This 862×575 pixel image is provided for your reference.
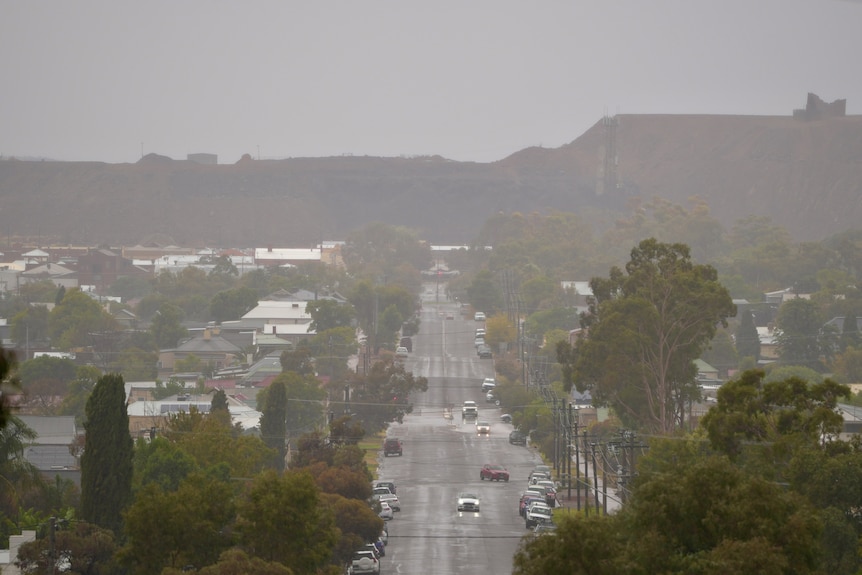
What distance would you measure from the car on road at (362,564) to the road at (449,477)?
0.68 metres

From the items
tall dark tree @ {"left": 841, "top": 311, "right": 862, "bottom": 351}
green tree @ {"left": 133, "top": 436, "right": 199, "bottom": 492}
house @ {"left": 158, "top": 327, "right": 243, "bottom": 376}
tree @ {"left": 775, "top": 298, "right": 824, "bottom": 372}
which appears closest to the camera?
green tree @ {"left": 133, "top": 436, "right": 199, "bottom": 492}

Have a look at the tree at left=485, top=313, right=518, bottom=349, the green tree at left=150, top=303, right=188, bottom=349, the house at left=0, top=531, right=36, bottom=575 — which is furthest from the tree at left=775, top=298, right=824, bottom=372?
the house at left=0, top=531, right=36, bottom=575

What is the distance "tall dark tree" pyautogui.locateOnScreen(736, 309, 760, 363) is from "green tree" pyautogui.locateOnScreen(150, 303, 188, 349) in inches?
1371

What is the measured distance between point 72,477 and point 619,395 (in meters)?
19.2

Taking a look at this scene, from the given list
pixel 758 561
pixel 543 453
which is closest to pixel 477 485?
pixel 543 453

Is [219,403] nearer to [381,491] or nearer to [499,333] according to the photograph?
[381,491]

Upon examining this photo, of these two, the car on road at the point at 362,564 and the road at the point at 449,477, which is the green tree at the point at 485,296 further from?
the car on road at the point at 362,564

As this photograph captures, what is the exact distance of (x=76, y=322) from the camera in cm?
10619

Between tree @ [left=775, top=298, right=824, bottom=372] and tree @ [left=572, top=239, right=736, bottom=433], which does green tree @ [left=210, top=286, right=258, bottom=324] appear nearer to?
tree @ [left=775, top=298, right=824, bottom=372]

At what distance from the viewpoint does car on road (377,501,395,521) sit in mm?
51031

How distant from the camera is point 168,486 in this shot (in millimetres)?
40312

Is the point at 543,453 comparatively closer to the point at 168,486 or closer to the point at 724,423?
the point at 168,486

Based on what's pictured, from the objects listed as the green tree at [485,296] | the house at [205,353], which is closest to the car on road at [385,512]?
the house at [205,353]

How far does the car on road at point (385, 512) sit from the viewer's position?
5103cm
